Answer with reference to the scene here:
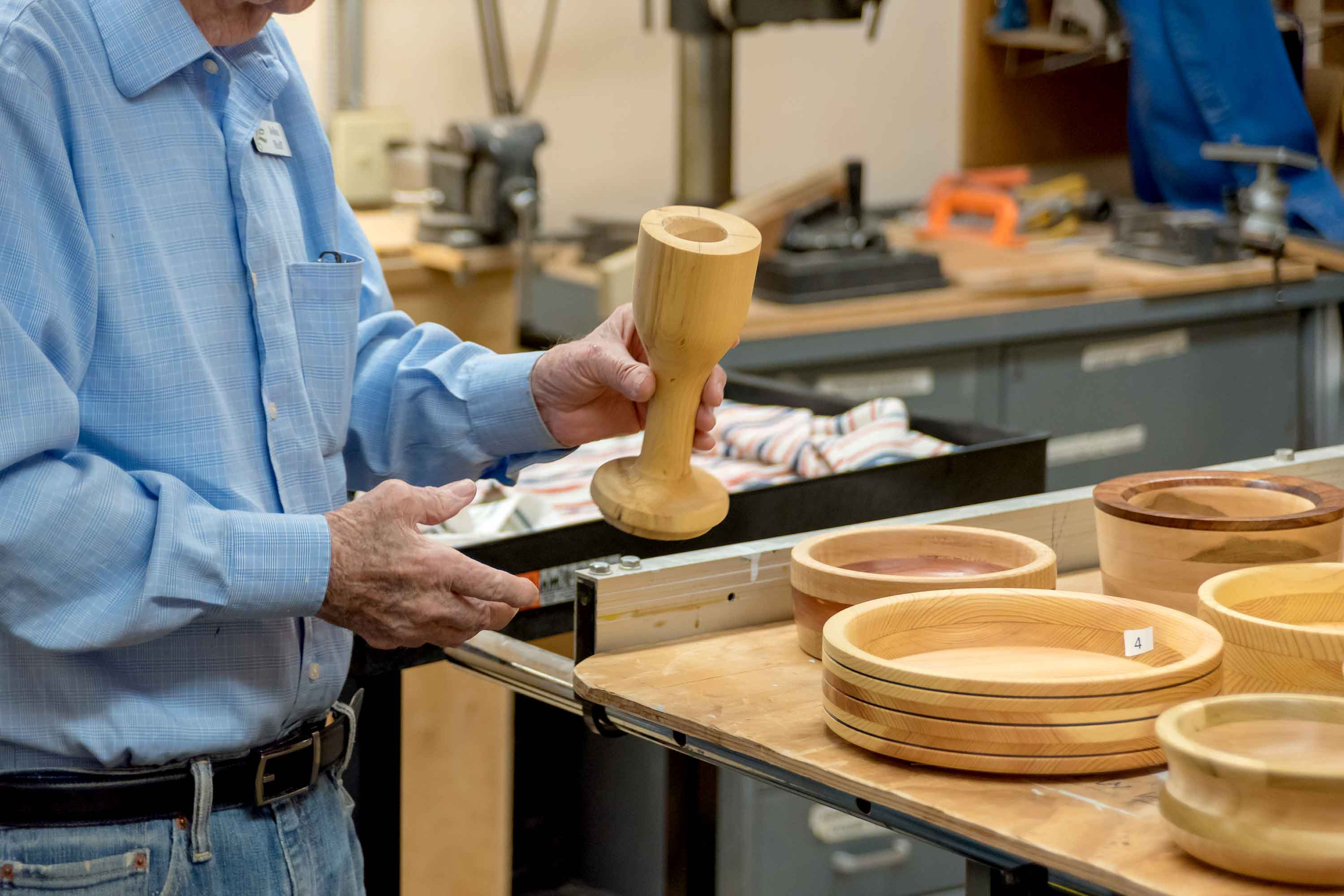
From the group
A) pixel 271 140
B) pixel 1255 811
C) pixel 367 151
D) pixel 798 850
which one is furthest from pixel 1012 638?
pixel 367 151

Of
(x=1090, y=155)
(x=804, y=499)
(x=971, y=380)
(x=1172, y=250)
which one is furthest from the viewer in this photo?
(x=1090, y=155)

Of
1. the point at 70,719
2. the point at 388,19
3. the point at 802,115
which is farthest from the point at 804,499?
the point at 802,115

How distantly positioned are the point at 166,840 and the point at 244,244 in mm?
403

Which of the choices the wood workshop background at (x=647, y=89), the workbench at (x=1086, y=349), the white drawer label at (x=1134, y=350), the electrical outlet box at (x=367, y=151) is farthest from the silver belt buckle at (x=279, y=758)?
the wood workshop background at (x=647, y=89)

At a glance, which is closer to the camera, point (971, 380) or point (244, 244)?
point (244, 244)

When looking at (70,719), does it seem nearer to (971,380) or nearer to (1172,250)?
(971,380)

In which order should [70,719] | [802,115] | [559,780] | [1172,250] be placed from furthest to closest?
[802,115] → [1172,250] → [559,780] → [70,719]

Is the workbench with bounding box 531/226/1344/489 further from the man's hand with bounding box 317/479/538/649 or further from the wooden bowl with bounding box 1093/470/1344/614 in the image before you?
the man's hand with bounding box 317/479/538/649

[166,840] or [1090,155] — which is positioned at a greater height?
[1090,155]

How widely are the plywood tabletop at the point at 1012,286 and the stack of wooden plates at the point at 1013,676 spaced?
1.66 m

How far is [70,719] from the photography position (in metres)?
1.02

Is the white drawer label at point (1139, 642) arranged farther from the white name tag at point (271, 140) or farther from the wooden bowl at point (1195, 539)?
the white name tag at point (271, 140)

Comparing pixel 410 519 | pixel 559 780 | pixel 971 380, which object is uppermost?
pixel 410 519

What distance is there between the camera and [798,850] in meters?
2.06
